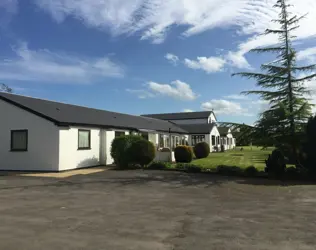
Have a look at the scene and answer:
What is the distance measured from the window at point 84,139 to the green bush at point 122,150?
167 centimetres

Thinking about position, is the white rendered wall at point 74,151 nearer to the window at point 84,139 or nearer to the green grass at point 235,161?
the window at point 84,139

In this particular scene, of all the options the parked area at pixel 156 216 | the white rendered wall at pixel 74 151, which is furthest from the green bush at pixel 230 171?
the white rendered wall at pixel 74 151

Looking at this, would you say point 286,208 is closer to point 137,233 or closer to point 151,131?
point 137,233

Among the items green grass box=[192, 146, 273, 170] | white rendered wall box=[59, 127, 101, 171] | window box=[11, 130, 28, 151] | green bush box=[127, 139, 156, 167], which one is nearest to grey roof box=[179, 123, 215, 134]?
green grass box=[192, 146, 273, 170]

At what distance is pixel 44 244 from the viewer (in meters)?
5.43

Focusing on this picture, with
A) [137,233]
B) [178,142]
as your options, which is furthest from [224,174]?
[178,142]

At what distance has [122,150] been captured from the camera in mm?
20438

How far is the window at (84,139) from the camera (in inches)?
785

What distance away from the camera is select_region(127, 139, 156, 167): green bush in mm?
20641

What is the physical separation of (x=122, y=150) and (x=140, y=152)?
122 centimetres

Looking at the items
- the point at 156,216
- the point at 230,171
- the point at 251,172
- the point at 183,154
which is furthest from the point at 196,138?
the point at 156,216

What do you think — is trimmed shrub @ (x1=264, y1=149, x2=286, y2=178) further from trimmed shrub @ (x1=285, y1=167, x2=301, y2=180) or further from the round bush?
the round bush

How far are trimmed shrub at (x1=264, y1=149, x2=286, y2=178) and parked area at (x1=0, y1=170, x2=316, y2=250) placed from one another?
281 cm

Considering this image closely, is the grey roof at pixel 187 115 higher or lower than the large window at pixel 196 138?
higher
